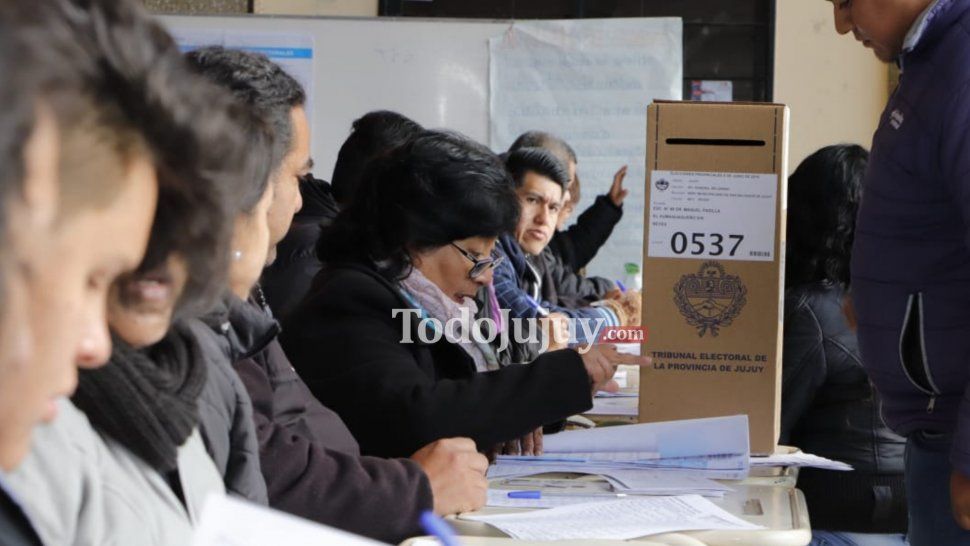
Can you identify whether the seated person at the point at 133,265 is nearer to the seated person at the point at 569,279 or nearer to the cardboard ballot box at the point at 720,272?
the cardboard ballot box at the point at 720,272

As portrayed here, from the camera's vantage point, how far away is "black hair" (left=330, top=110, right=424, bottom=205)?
350 cm

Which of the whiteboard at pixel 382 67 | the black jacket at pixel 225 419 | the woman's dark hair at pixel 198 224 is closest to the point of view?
the woman's dark hair at pixel 198 224

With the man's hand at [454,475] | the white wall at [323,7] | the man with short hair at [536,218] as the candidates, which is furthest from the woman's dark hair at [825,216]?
the white wall at [323,7]

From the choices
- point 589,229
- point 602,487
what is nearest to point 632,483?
point 602,487

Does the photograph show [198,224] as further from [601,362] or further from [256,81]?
[601,362]

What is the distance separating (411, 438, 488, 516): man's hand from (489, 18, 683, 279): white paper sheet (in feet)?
11.9

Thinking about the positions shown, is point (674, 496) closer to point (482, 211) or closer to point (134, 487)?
point (482, 211)

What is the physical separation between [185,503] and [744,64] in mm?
5904

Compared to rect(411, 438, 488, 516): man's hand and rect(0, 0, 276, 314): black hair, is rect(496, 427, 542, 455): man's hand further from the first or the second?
rect(0, 0, 276, 314): black hair

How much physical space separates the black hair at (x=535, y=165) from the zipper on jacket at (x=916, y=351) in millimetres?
2658

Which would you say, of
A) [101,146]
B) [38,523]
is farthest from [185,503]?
[101,146]

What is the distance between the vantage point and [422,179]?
236 centimetres

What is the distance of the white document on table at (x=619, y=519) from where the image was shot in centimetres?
166

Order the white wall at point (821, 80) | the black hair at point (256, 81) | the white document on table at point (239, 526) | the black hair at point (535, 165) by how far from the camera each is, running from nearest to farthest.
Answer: the white document on table at point (239, 526), the black hair at point (256, 81), the black hair at point (535, 165), the white wall at point (821, 80)
